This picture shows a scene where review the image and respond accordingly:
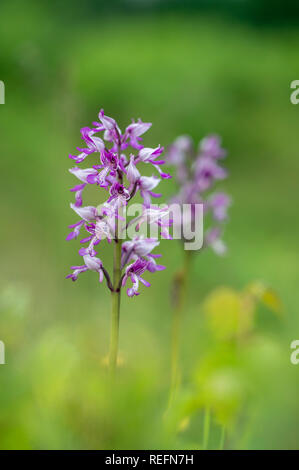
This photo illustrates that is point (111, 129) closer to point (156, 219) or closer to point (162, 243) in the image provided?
point (156, 219)

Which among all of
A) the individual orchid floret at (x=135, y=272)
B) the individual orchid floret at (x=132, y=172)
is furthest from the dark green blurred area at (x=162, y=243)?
the individual orchid floret at (x=132, y=172)

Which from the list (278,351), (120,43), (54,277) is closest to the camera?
(278,351)

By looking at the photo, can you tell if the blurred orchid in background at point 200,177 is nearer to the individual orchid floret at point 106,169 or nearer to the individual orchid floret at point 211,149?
the individual orchid floret at point 211,149

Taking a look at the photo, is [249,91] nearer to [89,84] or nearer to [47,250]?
[89,84]

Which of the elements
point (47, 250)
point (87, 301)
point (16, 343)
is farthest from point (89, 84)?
point (16, 343)

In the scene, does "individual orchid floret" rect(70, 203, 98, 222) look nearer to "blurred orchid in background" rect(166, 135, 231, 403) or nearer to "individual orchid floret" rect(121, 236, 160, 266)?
"individual orchid floret" rect(121, 236, 160, 266)
